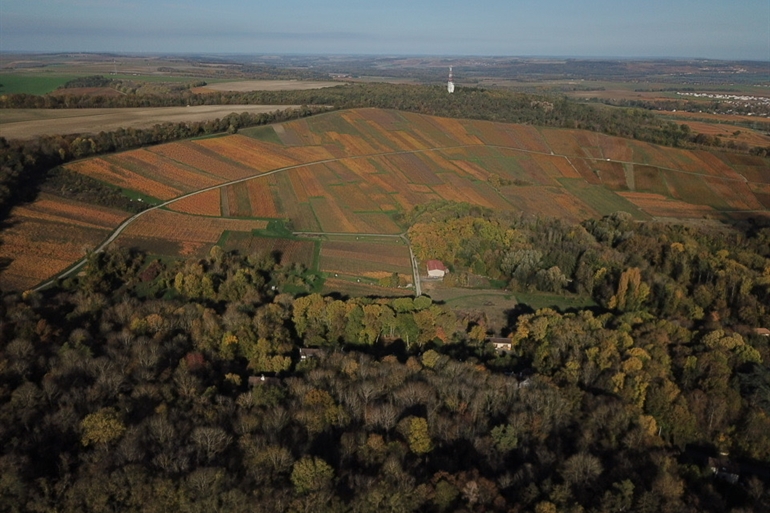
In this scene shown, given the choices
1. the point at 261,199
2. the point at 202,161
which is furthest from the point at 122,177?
the point at 261,199

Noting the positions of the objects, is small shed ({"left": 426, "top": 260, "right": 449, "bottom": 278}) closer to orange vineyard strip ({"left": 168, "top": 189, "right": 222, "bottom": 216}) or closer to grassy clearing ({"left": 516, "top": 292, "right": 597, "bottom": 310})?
grassy clearing ({"left": 516, "top": 292, "right": 597, "bottom": 310})

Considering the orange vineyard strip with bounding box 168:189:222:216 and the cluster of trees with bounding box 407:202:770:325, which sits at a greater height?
the orange vineyard strip with bounding box 168:189:222:216

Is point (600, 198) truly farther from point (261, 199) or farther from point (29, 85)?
point (29, 85)

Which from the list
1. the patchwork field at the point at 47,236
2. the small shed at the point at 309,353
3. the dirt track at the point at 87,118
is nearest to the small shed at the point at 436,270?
the small shed at the point at 309,353

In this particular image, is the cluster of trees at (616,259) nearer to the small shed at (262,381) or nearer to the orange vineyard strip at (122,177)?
the small shed at (262,381)

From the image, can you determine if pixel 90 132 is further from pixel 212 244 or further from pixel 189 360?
pixel 189 360

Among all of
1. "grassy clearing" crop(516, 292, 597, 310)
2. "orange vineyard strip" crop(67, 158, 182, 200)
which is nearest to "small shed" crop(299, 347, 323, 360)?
"grassy clearing" crop(516, 292, 597, 310)
